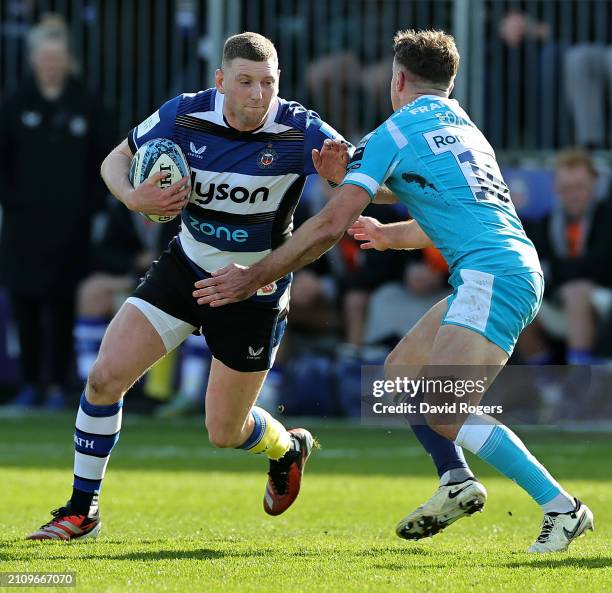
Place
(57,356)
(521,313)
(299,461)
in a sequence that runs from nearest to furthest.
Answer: (521,313) < (299,461) < (57,356)

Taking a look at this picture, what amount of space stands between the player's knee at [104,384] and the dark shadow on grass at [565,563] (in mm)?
2189

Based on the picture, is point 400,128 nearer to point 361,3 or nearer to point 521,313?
point 521,313

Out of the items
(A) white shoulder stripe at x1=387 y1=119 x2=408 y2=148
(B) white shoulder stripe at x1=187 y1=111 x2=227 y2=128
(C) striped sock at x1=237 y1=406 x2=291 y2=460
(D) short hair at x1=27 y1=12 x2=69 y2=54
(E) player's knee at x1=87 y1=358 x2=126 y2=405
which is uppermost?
(A) white shoulder stripe at x1=387 y1=119 x2=408 y2=148

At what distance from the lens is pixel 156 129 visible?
7.65 m

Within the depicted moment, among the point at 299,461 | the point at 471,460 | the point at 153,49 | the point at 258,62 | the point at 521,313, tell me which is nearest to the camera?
the point at 521,313

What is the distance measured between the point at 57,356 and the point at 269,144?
8.35 meters

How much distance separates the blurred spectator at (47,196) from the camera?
50.5ft

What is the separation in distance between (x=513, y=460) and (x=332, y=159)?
1760 millimetres

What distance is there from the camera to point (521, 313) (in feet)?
22.2

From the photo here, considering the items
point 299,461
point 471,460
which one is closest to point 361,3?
point 471,460

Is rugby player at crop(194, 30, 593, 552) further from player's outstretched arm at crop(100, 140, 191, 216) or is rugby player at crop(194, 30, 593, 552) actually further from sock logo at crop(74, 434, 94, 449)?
sock logo at crop(74, 434, 94, 449)

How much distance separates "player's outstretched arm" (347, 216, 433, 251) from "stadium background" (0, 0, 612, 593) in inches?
55.1

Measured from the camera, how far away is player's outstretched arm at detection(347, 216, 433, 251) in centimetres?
754

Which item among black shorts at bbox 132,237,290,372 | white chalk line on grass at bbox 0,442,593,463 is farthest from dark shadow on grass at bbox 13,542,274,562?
white chalk line on grass at bbox 0,442,593,463
